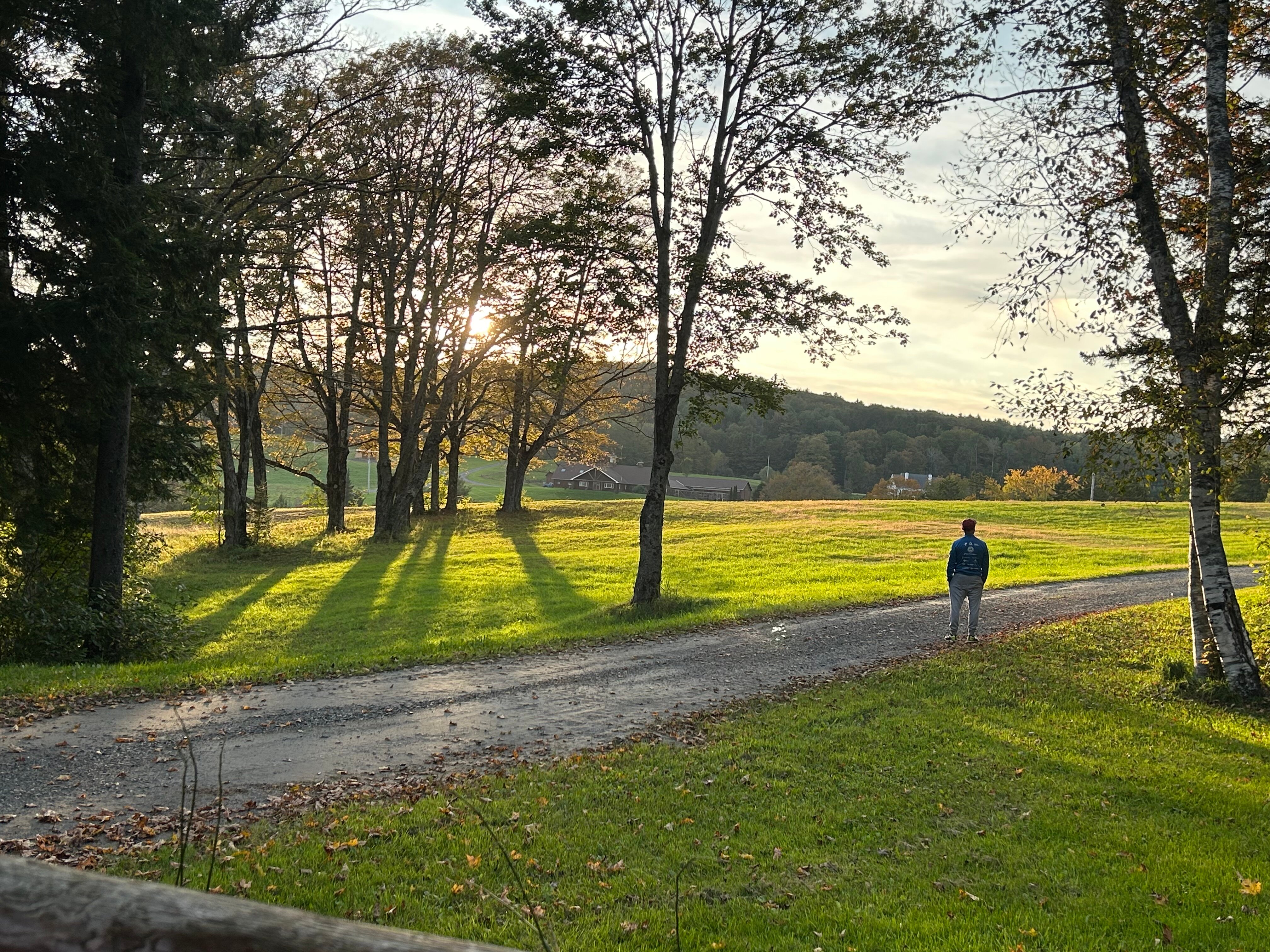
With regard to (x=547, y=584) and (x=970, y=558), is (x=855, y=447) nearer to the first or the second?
(x=547, y=584)

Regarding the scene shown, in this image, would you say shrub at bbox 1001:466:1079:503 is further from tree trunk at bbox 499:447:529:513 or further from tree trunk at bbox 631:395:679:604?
tree trunk at bbox 631:395:679:604

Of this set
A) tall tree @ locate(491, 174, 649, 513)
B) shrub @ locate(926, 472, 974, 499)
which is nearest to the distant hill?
shrub @ locate(926, 472, 974, 499)

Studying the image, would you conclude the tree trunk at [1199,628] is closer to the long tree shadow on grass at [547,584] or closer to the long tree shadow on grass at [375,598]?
the long tree shadow on grass at [547,584]

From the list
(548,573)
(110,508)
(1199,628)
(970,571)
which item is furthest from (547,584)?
(1199,628)

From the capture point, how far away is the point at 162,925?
4.92 feet

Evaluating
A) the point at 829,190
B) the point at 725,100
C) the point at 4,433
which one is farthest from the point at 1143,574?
the point at 4,433

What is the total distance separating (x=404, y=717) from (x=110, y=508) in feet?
25.6

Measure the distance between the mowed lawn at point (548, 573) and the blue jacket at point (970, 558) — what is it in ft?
14.4

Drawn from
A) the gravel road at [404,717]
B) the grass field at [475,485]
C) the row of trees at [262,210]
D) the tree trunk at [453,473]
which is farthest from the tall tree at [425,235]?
the grass field at [475,485]

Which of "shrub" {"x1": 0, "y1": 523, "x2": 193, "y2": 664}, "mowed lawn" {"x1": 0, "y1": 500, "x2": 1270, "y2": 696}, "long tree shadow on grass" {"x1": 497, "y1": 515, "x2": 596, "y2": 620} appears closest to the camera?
"shrub" {"x1": 0, "y1": 523, "x2": 193, "y2": 664}

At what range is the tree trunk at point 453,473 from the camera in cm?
4391

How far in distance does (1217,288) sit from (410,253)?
25781mm

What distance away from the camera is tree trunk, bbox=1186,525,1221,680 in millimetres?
11945

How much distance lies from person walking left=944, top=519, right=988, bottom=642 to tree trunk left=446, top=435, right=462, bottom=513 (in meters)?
31.6
